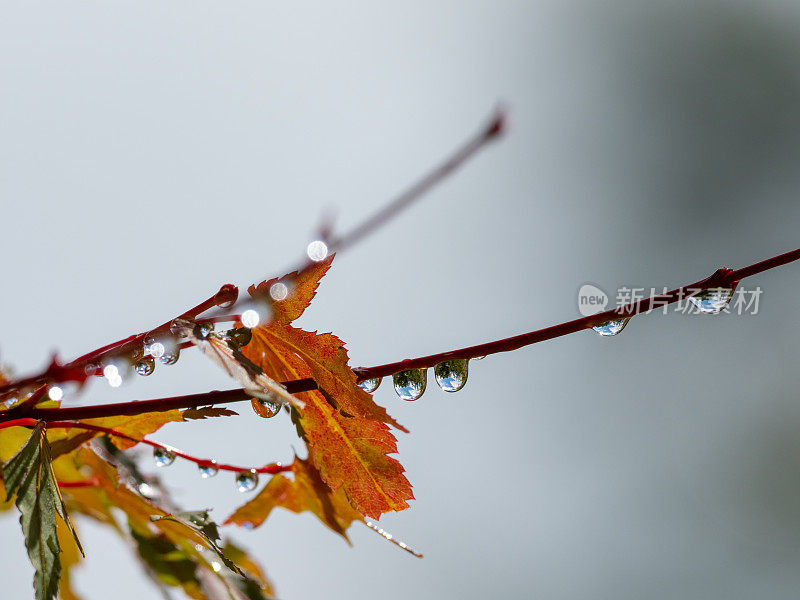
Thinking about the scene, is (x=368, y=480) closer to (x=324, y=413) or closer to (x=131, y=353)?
(x=324, y=413)

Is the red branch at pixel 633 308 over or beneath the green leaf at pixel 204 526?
beneath

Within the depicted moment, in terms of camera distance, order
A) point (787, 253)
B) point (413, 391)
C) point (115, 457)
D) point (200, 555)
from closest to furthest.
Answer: point (787, 253) → point (413, 391) → point (115, 457) → point (200, 555)

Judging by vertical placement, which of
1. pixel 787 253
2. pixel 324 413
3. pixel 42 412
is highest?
pixel 42 412

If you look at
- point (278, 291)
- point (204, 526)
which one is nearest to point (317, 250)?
point (278, 291)

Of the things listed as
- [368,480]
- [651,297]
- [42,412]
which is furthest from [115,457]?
[651,297]

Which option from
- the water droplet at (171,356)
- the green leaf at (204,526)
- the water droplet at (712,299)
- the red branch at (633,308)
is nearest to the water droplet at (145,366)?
the water droplet at (171,356)

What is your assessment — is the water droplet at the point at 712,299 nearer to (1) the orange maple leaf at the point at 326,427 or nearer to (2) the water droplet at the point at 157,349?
(1) the orange maple leaf at the point at 326,427
